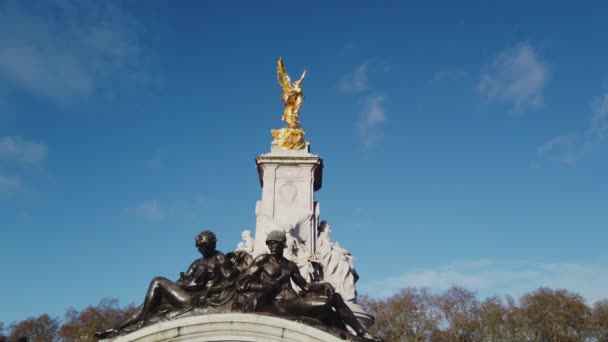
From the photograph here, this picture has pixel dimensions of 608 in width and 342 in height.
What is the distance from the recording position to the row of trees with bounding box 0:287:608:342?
119 feet

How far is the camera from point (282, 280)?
19.9 ft

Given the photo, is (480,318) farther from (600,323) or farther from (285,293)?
(285,293)

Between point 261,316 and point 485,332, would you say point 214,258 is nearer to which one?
point 261,316

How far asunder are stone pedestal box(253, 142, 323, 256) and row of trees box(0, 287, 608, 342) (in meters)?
22.6

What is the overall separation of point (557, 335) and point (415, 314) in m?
9.17

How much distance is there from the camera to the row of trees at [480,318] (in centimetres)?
3634

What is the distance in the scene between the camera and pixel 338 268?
17.7 m

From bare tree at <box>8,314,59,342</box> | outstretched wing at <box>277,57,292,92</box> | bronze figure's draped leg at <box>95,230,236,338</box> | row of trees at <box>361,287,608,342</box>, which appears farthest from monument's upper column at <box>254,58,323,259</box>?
bare tree at <box>8,314,59,342</box>

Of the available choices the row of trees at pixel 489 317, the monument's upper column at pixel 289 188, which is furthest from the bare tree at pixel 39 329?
the monument's upper column at pixel 289 188

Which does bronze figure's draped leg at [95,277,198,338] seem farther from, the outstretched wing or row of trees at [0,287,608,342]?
row of trees at [0,287,608,342]

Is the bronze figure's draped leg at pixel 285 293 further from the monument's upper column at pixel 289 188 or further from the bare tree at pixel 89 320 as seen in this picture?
the bare tree at pixel 89 320

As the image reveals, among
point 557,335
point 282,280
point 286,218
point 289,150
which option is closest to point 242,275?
→ point 282,280

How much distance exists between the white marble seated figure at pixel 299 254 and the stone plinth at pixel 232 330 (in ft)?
36.4

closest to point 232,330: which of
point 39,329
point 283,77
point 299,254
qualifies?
point 299,254
